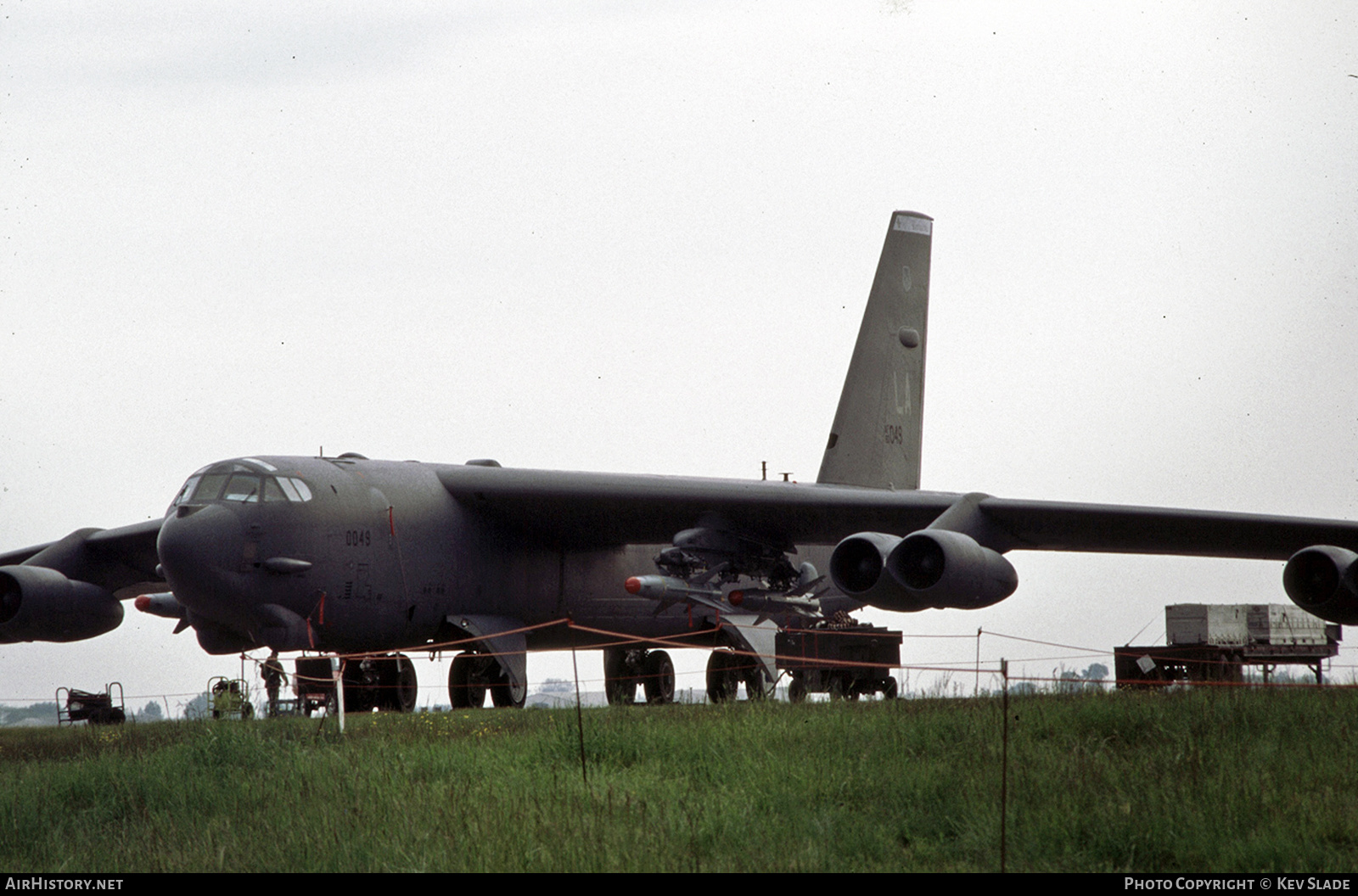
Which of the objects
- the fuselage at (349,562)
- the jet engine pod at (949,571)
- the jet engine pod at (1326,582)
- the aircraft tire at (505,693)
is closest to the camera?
the jet engine pod at (1326,582)

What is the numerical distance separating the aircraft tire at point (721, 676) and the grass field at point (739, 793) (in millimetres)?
7791

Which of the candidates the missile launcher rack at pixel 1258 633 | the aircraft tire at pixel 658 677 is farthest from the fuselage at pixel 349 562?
the missile launcher rack at pixel 1258 633

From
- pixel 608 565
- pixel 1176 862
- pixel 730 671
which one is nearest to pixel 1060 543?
pixel 730 671

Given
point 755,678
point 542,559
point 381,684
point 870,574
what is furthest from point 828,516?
point 381,684

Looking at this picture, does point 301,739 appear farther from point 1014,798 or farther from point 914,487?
point 914,487

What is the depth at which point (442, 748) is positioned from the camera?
11227 mm

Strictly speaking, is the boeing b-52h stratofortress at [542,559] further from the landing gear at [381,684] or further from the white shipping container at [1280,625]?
the white shipping container at [1280,625]

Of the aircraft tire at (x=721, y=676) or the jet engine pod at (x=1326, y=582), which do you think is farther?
the aircraft tire at (x=721, y=676)

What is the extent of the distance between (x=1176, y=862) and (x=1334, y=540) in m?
12.7

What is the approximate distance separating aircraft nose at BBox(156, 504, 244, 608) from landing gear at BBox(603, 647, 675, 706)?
23.7 ft

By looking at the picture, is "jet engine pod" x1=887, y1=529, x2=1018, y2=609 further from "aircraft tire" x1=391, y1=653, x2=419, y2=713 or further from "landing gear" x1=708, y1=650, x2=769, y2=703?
"aircraft tire" x1=391, y1=653, x2=419, y2=713

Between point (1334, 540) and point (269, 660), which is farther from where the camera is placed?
point (1334, 540)

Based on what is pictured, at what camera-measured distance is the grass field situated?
294 inches

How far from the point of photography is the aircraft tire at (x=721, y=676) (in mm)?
21156
